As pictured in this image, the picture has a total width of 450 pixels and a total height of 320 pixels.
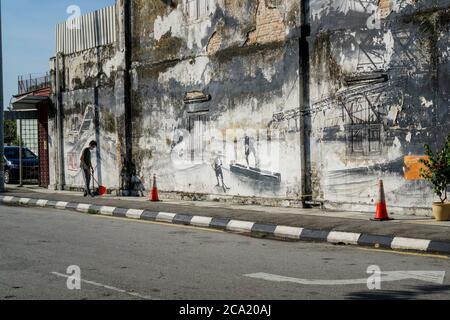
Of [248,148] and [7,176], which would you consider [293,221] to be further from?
[7,176]

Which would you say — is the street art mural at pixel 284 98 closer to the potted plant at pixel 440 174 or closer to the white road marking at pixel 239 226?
the potted plant at pixel 440 174

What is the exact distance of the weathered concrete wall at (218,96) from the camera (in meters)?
15.6

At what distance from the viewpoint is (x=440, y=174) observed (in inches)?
472

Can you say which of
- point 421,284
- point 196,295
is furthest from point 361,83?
point 196,295

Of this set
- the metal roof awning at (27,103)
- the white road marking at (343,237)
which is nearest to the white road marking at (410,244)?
the white road marking at (343,237)

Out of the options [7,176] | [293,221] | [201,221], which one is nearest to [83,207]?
[201,221]

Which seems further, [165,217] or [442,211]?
[165,217]

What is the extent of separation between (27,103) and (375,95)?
1529 centimetres

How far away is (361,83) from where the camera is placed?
549 inches

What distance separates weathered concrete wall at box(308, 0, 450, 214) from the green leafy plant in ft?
2.09

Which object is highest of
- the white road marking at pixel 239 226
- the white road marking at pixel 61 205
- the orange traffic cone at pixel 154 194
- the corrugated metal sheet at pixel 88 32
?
the corrugated metal sheet at pixel 88 32

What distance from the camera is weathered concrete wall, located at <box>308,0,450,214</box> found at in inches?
503

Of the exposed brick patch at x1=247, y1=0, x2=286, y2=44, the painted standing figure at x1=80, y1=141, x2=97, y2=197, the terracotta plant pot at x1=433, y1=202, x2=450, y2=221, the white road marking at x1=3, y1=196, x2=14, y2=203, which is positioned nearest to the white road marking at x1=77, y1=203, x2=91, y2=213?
the painted standing figure at x1=80, y1=141, x2=97, y2=197

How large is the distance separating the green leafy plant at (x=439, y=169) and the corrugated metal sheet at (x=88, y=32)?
12.0 m
